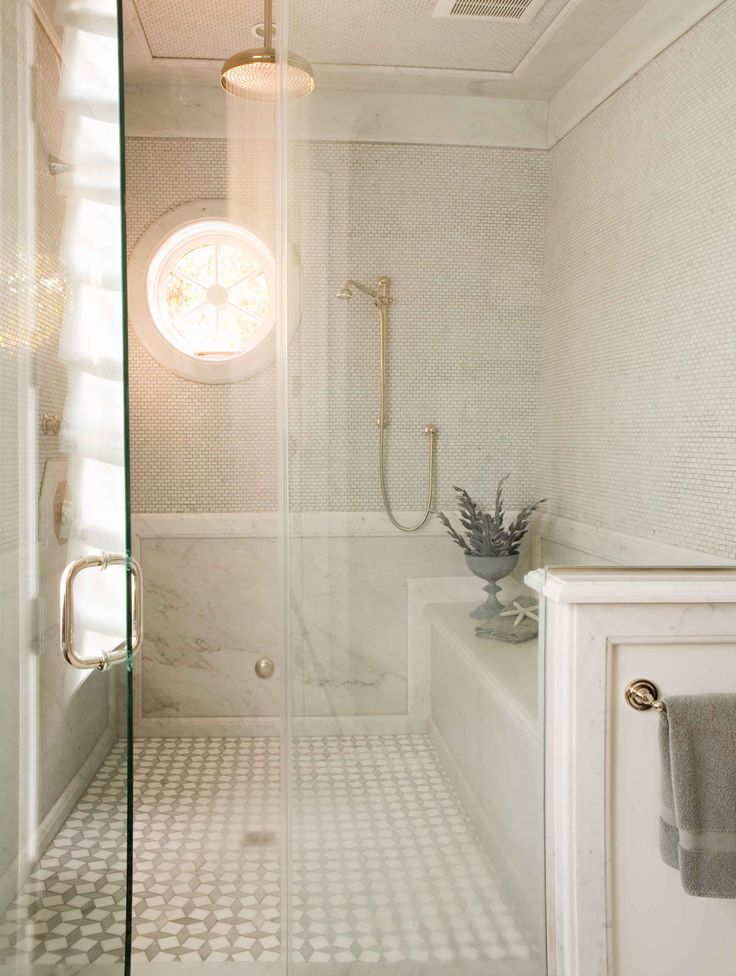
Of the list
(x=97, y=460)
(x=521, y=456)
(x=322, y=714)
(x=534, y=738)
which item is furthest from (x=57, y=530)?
(x=534, y=738)

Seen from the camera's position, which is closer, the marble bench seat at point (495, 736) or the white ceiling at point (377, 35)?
A: the white ceiling at point (377, 35)

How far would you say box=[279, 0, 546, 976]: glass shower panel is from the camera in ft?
5.59

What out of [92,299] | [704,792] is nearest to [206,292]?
[92,299]

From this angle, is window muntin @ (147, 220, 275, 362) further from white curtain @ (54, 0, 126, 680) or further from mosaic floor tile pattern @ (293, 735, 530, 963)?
mosaic floor tile pattern @ (293, 735, 530, 963)

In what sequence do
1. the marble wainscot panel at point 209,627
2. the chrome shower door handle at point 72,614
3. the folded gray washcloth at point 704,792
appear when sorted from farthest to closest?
the marble wainscot panel at point 209,627 < the folded gray washcloth at point 704,792 < the chrome shower door handle at point 72,614

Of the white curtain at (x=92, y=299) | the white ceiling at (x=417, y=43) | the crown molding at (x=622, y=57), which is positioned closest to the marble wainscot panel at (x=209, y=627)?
the white curtain at (x=92, y=299)

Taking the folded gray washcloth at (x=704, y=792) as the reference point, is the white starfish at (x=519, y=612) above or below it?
above

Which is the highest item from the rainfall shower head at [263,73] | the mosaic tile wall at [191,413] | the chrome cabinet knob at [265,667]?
the rainfall shower head at [263,73]

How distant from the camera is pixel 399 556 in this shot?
69.0 inches

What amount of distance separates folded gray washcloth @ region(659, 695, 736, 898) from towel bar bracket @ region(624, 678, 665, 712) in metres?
0.06

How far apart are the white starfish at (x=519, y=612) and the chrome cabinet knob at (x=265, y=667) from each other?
49cm

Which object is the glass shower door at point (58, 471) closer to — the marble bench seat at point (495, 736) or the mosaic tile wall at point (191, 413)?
the mosaic tile wall at point (191, 413)

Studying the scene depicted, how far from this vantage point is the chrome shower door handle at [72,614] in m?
1.38

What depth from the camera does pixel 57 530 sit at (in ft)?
4.67
